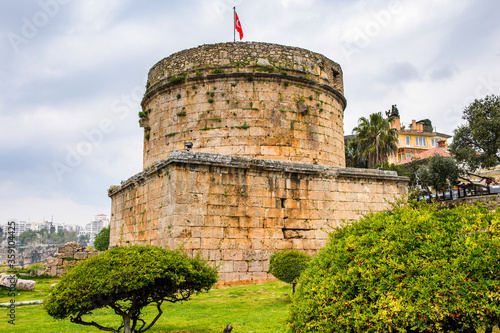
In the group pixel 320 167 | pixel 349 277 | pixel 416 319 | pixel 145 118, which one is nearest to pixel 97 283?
pixel 349 277

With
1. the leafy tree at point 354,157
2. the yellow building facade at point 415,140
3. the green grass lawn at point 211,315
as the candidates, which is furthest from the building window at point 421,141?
the green grass lawn at point 211,315

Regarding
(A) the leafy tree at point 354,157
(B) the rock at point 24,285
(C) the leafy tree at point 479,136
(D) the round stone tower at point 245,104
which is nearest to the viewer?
(B) the rock at point 24,285

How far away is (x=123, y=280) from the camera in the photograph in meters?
5.54

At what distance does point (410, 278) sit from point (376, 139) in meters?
32.7

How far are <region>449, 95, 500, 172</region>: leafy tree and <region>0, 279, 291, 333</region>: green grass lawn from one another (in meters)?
24.7

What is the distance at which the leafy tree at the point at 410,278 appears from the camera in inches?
135

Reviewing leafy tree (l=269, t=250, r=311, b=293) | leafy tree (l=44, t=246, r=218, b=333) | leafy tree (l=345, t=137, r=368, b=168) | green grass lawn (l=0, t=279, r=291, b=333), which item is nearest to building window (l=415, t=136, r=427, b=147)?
leafy tree (l=345, t=137, r=368, b=168)

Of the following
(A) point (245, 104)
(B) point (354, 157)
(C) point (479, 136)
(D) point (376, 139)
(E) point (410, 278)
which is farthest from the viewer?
(B) point (354, 157)

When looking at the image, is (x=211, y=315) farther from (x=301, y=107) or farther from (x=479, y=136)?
(x=479, y=136)

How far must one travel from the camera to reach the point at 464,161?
31.6 metres

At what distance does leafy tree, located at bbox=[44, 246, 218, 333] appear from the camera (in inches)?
216

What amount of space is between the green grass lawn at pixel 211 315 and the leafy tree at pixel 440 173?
81.0 ft

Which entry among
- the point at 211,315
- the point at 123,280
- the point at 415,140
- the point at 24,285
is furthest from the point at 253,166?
the point at 415,140

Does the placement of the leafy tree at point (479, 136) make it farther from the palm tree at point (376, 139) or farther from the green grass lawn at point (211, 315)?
the green grass lawn at point (211, 315)
